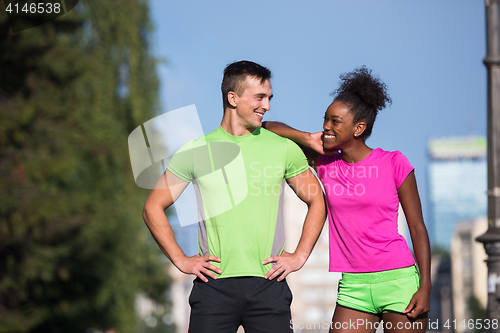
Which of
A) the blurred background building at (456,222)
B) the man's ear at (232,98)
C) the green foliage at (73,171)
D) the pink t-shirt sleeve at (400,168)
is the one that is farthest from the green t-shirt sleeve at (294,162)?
the blurred background building at (456,222)

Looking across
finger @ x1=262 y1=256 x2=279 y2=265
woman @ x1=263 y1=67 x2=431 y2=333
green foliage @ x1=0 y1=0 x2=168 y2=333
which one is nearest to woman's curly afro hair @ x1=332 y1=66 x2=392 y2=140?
woman @ x1=263 y1=67 x2=431 y2=333

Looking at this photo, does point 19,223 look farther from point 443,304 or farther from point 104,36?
point 443,304

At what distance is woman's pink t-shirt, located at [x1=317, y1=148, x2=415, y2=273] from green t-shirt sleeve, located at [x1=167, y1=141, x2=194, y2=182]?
0.84 meters

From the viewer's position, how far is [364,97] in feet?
12.6

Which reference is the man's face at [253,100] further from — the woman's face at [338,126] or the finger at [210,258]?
the finger at [210,258]

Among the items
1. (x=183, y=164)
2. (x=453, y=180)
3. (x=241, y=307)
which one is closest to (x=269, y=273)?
(x=241, y=307)

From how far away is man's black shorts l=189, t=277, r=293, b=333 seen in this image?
11.5ft

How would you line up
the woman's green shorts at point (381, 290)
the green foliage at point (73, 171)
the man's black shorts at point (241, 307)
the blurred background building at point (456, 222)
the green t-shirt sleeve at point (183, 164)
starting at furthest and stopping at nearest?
the blurred background building at point (456, 222)
the green foliage at point (73, 171)
the green t-shirt sleeve at point (183, 164)
the woman's green shorts at point (381, 290)
the man's black shorts at point (241, 307)

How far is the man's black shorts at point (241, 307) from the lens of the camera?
3.51 metres

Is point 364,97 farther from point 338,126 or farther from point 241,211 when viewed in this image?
point 241,211

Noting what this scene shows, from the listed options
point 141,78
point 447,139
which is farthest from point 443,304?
point 141,78

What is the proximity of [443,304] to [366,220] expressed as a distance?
112767 mm

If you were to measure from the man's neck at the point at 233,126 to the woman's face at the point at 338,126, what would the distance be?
463 mm

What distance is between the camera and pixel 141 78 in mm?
17125
